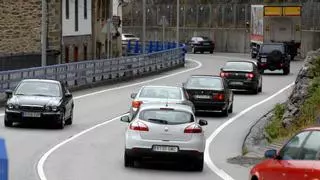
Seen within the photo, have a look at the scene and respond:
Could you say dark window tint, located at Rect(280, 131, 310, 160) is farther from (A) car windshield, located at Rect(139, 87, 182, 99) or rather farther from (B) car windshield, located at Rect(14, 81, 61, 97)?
(B) car windshield, located at Rect(14, 81, 61, 97)

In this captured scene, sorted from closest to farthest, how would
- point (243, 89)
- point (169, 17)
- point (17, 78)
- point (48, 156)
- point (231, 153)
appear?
point (48, 156) < point (231, 153) < point (17, 78) < point (243, 89) < point (169, 17)

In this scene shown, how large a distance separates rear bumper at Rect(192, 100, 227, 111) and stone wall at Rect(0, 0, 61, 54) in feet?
71.9

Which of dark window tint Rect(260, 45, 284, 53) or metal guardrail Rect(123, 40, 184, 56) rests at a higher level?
dark window tint Rect(260, 45, 284, 53)

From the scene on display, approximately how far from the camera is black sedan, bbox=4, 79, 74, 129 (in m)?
24.0

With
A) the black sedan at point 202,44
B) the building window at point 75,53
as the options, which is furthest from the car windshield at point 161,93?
the black sedan at point 202,44

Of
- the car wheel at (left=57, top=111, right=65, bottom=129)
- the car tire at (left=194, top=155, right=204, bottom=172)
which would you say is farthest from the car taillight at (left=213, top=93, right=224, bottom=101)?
the car tire at (left=194, top=155, right=204, bottom=172)

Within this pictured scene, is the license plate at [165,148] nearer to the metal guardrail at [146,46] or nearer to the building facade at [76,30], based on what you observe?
the building facade at [76,30]

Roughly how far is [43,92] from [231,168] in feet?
29.8

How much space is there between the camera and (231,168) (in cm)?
1775

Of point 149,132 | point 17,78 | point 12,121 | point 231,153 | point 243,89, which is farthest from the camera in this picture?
point 243,89

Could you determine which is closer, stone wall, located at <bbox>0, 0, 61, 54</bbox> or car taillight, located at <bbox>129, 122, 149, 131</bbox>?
car taillight, located at <bbox>129, 122, 149, 131</bbox>

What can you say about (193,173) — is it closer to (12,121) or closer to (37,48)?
(12,121)

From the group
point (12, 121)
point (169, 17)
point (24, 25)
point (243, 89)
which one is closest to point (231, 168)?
point (12, 121)

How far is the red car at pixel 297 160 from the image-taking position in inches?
398
